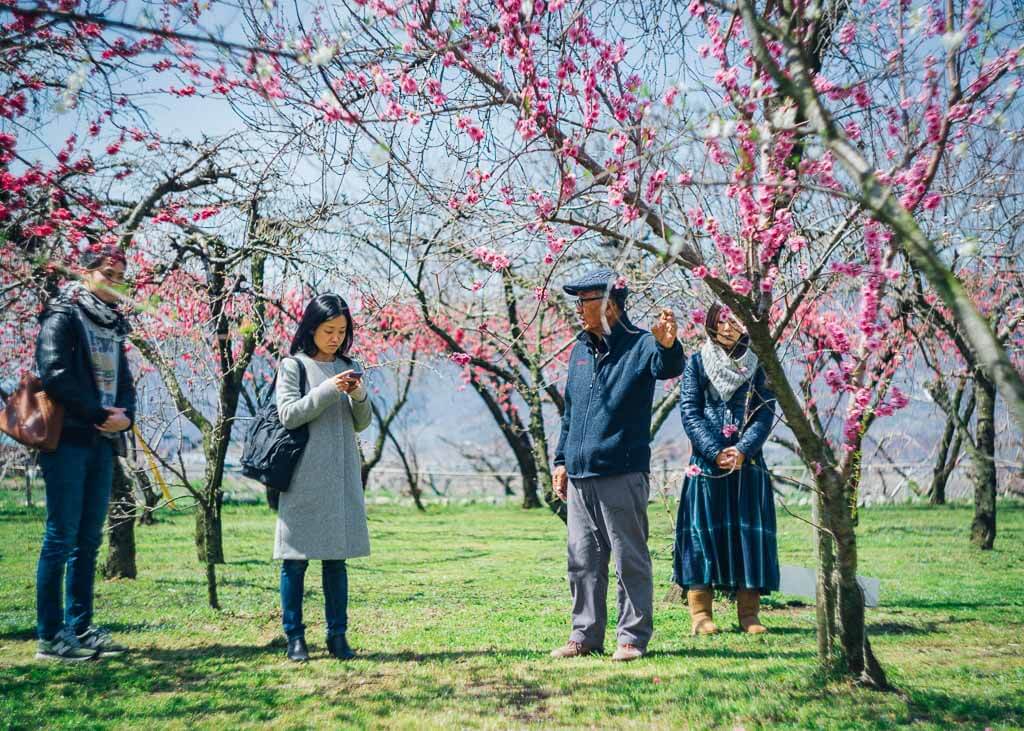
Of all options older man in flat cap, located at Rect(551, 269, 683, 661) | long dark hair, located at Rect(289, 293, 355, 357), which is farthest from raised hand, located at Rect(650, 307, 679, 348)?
long dark hair, located at Rect(289, 293, 355, 357)

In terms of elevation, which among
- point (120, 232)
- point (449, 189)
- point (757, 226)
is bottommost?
point (757, 226)

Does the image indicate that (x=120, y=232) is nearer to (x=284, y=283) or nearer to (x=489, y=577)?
(x=284, y=283)

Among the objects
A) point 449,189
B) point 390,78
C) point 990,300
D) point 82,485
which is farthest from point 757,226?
point 990,300

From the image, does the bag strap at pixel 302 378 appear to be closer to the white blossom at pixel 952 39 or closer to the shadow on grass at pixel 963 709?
the shadow on grass at pixel 963 709

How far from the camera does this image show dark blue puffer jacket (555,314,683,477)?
392 cm

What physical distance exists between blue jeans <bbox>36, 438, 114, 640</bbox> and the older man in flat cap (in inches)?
86.7

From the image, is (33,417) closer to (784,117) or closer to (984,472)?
(784,117)

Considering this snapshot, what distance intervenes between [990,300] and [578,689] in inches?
369

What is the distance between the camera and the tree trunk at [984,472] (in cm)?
926

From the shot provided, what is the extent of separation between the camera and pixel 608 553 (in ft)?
13.4

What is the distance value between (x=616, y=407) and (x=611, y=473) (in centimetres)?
30

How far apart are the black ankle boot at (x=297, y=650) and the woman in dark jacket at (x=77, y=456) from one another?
84 cm

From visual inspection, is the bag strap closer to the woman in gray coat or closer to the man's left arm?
the woman in gray coat

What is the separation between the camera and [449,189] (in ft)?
13.4
